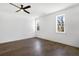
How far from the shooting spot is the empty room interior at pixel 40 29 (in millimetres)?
3480

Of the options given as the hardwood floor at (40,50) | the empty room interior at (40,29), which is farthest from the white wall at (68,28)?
the hardwood floor at (40,50)

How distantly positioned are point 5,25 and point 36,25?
10.3 feet

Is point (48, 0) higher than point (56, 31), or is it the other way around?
point (48, 0)

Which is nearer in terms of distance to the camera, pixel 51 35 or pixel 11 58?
pixel 11 58

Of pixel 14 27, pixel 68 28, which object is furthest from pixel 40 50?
pixel 14 27

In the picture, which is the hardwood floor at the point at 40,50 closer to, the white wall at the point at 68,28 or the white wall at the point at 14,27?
the white wall at the point at 68,28

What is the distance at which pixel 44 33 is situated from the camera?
6.46 metres

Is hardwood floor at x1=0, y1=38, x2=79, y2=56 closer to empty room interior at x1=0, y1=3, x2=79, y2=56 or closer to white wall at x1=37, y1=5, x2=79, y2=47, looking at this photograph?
empty room interior at x1=0, y1=3, x2=79, y2=56

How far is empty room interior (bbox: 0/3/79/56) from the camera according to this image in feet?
11.4

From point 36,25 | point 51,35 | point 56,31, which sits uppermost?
point 36,25

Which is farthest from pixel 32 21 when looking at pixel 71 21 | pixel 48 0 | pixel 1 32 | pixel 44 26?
pixel 48 0

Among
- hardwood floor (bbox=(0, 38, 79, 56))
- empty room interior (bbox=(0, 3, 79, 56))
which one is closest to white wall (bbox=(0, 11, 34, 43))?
empty room interior (bbox=(0, 3, 79, 56))

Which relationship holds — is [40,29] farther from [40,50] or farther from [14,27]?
[40,50]

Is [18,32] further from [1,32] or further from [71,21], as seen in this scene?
[71,21]
